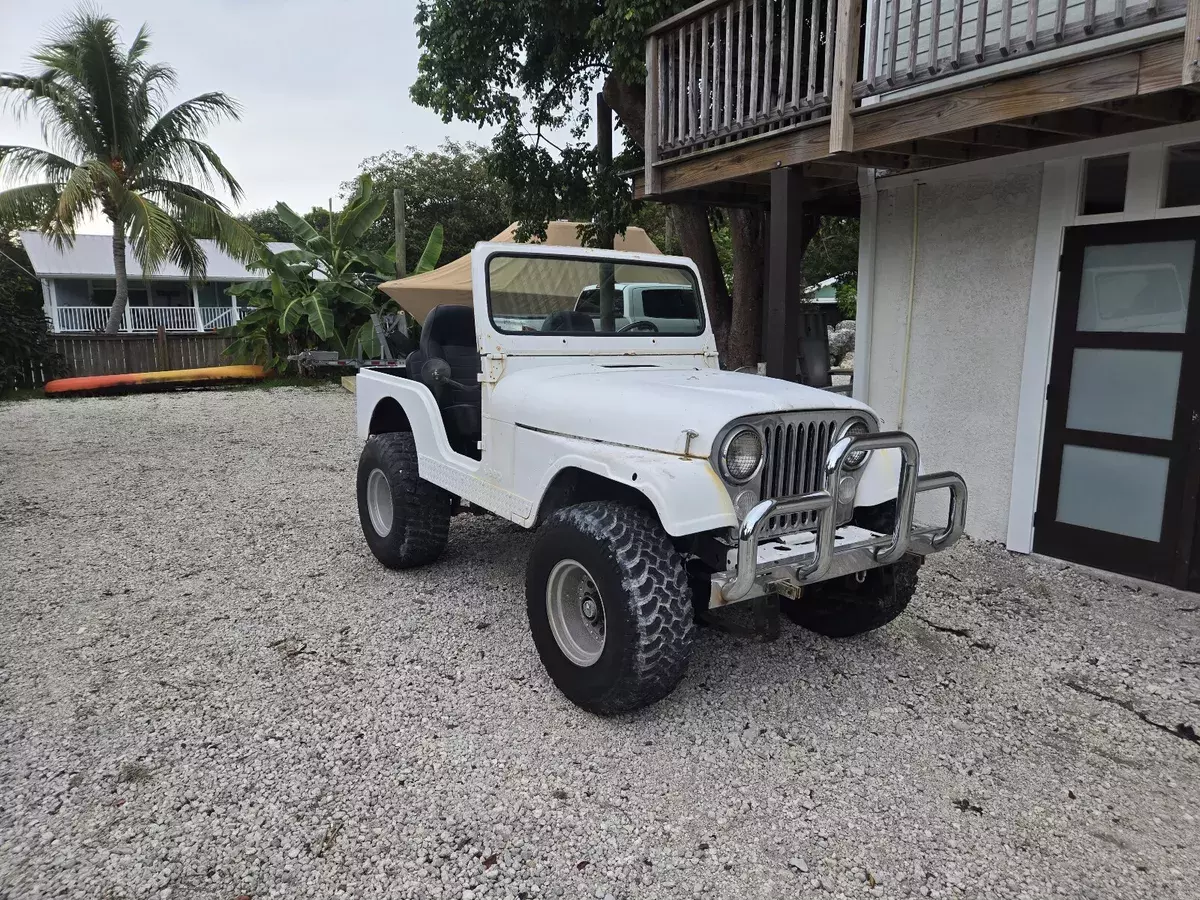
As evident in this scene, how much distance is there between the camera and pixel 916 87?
182 inches

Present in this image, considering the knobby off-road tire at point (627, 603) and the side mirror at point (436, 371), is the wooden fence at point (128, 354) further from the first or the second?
the knobby off-road tire at point (627, 603)

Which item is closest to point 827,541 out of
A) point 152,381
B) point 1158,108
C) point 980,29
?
point 980,29

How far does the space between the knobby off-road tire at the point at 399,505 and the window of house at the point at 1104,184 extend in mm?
4445

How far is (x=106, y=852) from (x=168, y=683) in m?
1.20

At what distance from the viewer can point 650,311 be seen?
4.49m

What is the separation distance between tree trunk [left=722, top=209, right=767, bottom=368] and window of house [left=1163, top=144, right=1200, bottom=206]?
388cm

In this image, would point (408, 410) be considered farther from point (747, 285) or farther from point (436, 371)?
point (747, 285)

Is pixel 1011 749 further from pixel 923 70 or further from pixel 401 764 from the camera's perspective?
pixel 923 70

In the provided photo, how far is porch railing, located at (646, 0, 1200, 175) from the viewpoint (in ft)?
12.9

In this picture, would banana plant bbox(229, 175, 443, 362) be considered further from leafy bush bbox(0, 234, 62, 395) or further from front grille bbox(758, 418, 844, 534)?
front grille bbox(758, 418, 844, 534)

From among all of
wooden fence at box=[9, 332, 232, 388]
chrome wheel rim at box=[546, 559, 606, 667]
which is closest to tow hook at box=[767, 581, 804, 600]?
chrome wheel rim at box=[546, 559, 606, 667]

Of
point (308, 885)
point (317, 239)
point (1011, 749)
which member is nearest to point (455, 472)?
point (308, 885)

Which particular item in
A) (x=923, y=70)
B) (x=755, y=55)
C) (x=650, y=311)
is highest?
(x=755, y=55)

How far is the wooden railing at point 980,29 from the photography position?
377 cm
